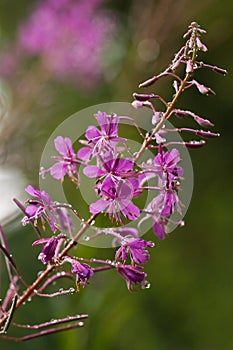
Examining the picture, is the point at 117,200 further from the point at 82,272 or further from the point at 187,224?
the point at 187,224

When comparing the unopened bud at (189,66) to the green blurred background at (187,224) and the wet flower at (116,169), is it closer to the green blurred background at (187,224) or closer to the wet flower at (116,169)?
the wet flower at (116,169)

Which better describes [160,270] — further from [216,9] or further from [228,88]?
[216,9]

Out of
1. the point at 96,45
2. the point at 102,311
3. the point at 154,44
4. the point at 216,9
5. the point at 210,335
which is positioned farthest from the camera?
the point at 216,9

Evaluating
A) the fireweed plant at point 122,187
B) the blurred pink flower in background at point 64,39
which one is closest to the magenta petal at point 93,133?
the fireweed plant at point 122,187

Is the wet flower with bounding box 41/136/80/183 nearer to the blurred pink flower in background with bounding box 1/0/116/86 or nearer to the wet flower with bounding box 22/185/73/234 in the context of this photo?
the wet flower with bounding box 22/185/73/234

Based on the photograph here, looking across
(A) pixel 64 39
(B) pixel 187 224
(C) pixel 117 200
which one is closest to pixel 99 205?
(C) pixel 117 200

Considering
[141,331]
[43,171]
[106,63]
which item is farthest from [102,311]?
[141,331]
